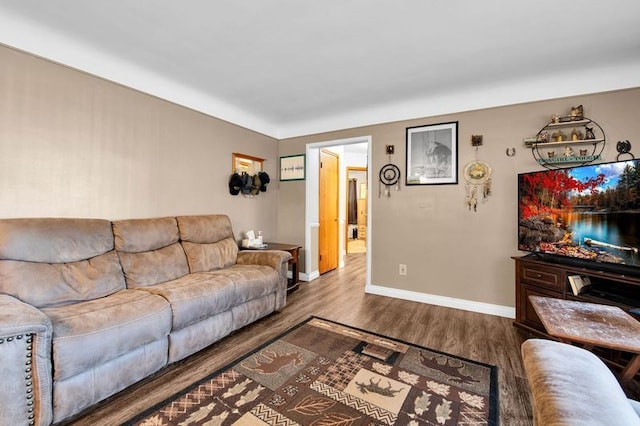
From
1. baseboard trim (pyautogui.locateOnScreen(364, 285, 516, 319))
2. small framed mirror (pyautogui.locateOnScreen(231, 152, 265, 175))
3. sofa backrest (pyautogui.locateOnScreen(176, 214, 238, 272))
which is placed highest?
small framed mirror (pyautogui.locateOnScreen(231, 152, 265, 175))

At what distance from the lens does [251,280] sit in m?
2.53

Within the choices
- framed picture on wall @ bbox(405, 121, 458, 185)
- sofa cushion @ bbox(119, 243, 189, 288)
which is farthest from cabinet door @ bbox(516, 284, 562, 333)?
sofa cushion @ bbox(119, 243, 189, 288)

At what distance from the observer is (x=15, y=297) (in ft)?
5.46

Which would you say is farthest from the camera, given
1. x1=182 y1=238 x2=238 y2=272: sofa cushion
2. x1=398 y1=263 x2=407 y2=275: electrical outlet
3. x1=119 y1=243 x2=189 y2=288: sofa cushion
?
x1=398 y1=263 x2=407 y2=275: electrical outlet

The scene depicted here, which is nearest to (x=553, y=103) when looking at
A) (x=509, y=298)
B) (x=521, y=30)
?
(x=521, y=30)

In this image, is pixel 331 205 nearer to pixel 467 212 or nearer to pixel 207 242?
pixel 467 212

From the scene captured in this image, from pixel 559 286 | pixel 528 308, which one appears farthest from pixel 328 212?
pixel 559 286

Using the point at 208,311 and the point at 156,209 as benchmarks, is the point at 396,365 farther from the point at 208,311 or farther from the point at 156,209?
the point at 156,209

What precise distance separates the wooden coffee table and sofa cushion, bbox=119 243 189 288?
8.91 ft

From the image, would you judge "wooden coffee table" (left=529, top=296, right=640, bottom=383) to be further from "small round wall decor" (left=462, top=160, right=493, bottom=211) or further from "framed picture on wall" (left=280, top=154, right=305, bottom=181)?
"framed picture on wall" (left=280, top=154, right=305, bottom=181)

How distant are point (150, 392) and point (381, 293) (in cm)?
268

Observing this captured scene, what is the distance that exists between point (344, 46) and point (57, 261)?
8.85ft

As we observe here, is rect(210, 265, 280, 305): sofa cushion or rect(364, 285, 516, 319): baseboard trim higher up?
rect(210, 265, 280, 305): sofa cushion

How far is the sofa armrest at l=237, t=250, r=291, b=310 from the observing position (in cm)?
289
